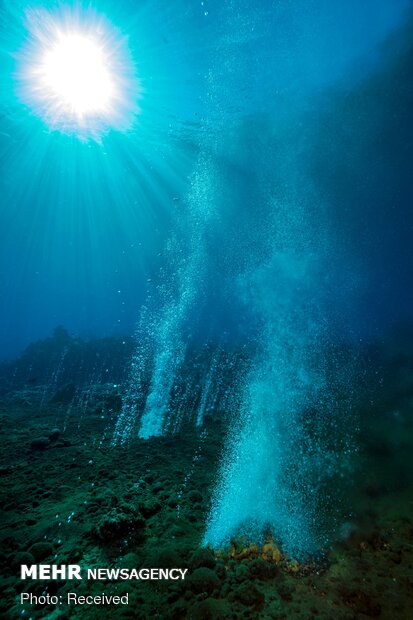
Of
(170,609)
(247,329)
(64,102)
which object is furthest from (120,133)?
(170,609)

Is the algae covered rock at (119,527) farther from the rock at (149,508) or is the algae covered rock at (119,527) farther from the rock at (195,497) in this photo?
the rock at (195,497)

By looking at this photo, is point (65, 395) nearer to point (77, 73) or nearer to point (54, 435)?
point (54, 435)

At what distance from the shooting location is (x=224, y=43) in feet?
60.8

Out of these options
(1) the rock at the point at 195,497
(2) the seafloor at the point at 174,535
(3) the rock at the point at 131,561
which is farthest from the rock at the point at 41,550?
(1) the rock at the point at 195,497

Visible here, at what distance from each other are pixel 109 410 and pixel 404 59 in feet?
90.3

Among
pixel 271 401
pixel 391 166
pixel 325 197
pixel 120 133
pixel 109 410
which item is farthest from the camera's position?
pixel 120 133

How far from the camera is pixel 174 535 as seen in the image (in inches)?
245

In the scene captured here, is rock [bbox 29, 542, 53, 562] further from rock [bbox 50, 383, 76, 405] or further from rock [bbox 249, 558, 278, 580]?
rock [bbox 50, 383, 76, 405]

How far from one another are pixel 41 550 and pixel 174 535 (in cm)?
260

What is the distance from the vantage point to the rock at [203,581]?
4844 mm

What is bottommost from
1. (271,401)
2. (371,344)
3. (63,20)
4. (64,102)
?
(271,401)

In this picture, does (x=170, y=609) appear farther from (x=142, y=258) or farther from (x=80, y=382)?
(x=142, y=258)

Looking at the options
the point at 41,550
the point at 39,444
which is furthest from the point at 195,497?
the point at 39,444

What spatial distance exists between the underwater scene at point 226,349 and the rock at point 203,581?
0.12ft
